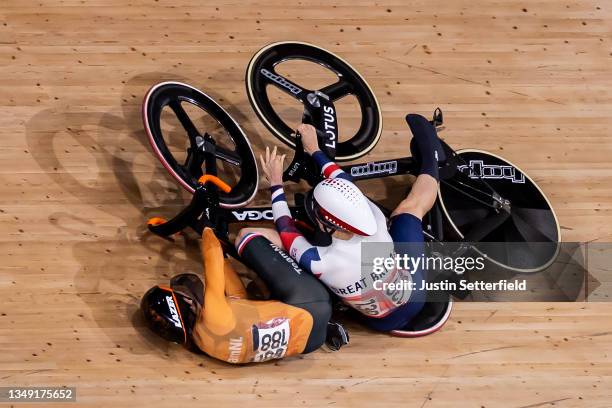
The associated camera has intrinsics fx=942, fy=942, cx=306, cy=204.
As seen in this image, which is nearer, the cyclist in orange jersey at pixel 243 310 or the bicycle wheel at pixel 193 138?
the cyclist in orange jersey at pixel 243 310

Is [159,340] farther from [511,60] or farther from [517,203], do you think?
[511,60]

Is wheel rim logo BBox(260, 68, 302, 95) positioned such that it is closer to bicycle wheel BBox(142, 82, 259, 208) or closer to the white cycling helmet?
bicycle wheel BBox(142, 82, 259, 208)

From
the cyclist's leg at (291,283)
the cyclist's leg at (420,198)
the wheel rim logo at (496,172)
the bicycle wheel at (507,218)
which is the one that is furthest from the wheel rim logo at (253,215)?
the wheel rim logo at (496,172)

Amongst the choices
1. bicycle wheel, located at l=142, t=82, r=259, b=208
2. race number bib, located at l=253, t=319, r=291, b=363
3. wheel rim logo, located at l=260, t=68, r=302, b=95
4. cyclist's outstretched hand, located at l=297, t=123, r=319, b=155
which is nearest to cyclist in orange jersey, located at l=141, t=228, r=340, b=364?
race number bib, located at l=253, t=319, r=291, b=363

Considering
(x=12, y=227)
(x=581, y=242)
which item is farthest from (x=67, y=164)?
(x=581, y=242)

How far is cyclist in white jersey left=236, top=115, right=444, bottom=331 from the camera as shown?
14.9ft

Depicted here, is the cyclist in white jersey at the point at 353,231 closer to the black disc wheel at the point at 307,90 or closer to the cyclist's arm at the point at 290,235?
the cyclist's arm at the point at 290,235

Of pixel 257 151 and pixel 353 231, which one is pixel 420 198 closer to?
pixel 353 231

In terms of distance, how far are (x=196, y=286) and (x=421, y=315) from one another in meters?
1.22

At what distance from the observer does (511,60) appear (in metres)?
6.11

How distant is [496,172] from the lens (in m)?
5.52

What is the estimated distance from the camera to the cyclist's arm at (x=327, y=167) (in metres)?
4.93

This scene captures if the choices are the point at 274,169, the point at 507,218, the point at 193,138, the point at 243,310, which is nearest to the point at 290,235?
the point at 274,169

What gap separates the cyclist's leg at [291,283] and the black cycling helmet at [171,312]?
355mm
